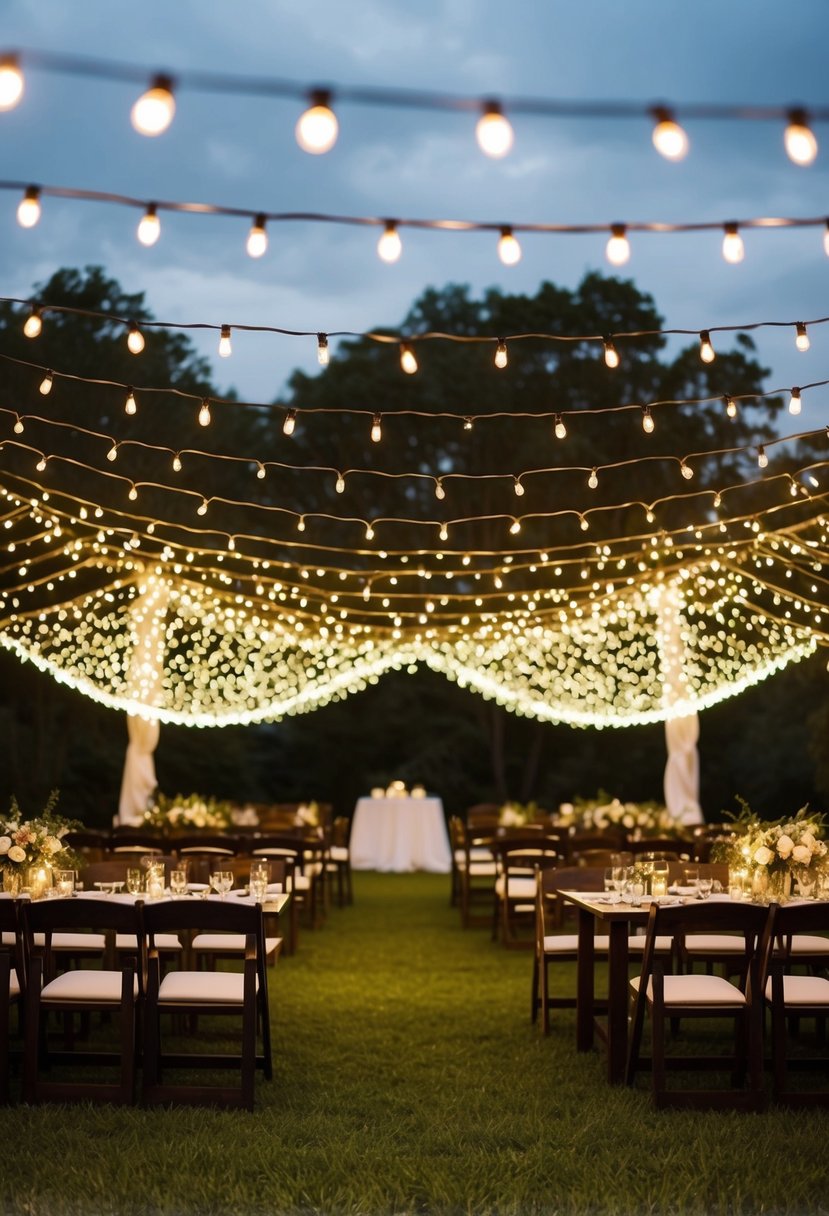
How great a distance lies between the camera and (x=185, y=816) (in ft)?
37.4

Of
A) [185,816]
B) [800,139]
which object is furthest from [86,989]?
[185,816]

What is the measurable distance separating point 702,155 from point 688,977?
3.29 metres

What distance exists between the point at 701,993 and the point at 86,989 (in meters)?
2.48

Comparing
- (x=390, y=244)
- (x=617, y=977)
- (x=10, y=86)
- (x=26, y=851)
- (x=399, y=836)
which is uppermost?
(x=10, y=86)

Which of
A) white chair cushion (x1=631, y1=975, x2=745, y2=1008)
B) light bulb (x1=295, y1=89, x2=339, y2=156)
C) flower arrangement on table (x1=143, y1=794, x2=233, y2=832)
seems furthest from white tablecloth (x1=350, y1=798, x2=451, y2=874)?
light bulb (x1=295, y1=89, x2=339, y2=156)

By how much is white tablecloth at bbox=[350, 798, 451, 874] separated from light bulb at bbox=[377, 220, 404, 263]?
13.1 metres

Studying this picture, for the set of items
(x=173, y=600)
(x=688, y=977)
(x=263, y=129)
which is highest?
(x=263, y=129)

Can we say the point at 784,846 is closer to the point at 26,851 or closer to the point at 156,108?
the point at 26,851

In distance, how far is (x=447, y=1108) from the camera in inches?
206

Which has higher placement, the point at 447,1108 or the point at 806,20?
the point at 806,20

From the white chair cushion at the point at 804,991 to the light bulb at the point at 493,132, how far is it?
3609 millimetres

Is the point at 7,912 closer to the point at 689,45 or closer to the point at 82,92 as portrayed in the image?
the point at 82,92

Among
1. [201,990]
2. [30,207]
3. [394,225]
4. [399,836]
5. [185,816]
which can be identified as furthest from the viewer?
[399,836]

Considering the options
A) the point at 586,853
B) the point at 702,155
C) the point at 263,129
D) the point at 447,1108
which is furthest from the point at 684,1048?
the point at 263,129
